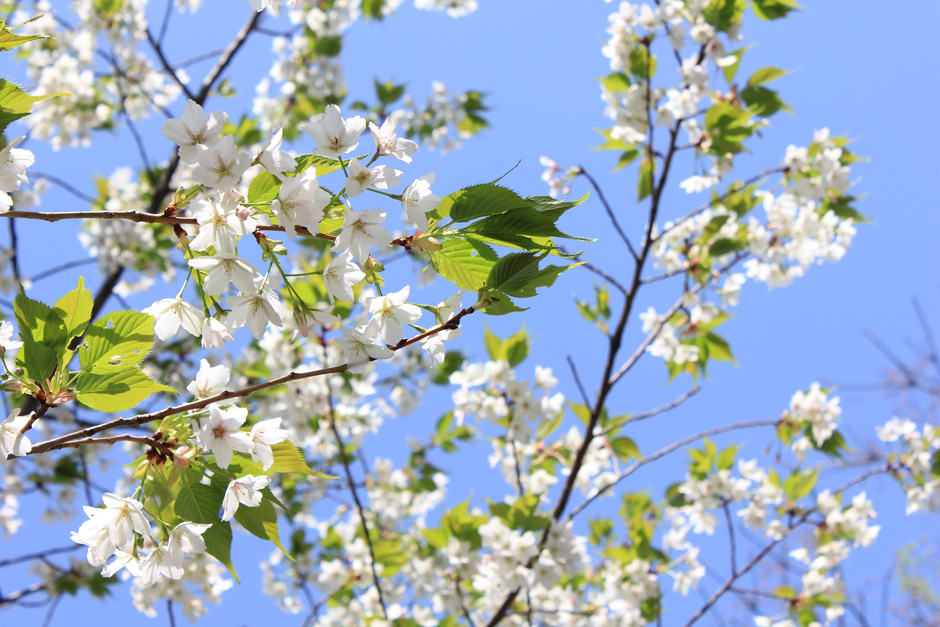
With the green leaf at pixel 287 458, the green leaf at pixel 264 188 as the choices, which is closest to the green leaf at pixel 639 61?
the green leaf at pixel 264 188

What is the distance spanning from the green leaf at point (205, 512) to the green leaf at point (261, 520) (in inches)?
1.1

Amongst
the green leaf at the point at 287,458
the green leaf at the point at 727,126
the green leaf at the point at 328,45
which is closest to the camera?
the green leaf at the point at 287,458

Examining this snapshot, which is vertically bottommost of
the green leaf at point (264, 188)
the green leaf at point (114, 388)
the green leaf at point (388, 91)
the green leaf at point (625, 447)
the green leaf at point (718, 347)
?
the green leaf at point (114, 388)

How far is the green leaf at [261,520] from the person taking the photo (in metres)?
0.99

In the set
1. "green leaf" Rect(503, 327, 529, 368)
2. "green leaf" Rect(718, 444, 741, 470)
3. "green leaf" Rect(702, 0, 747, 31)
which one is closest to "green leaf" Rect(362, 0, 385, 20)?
"green leaf" Rect(702, 0, 747, 31)

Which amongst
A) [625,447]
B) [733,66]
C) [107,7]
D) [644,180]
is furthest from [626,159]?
[107,7]

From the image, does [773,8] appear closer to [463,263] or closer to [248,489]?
[463,263]

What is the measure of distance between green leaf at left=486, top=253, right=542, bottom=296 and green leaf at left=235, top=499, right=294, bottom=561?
0.56 meters

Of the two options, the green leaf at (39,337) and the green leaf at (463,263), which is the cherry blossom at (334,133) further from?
the green leaf at (39,337)

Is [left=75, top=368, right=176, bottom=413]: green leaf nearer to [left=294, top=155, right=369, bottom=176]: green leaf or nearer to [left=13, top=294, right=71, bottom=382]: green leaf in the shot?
[left=13, top=294, right=71, bottom=382]: green leaf

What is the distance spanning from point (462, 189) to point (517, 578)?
225cm

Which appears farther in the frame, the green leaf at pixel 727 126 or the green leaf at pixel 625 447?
the green leaf at pixel 625 447

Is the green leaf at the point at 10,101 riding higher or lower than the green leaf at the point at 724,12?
lower

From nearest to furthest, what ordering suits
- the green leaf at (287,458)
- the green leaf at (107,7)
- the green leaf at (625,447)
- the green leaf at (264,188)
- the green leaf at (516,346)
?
the green leaf at (264,188)
the green leaf at (287,458)
the green leaf at (516,346)
the green leaf at (625,447)
the green leaf at (107,7)
